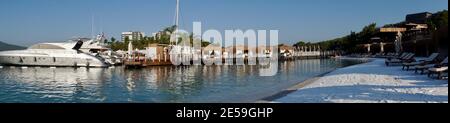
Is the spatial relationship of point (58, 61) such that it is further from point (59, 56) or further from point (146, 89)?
point (146, 89)

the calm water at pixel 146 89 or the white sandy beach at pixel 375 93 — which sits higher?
the white sandy beach at pixel 375 93

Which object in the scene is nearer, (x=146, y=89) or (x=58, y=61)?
(x=146, y=89)

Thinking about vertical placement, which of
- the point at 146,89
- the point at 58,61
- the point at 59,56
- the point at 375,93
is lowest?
the point at 146,89

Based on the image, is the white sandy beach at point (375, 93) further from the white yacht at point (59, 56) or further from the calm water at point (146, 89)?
the white yacht at point (59, 56)

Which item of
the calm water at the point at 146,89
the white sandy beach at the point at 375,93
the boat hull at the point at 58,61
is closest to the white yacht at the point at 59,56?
the boat hull at the point at 58,61

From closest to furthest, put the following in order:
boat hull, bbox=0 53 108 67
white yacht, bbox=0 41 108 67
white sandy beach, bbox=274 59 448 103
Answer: white sandy beach, bbox=274 59 448 103 < white yacht, bbox=0 41 108 67 < boat hull, bbox=0 53 108 67

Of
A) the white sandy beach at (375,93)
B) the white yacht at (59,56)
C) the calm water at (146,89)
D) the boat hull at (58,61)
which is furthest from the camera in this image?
the boat hull at (58,61)

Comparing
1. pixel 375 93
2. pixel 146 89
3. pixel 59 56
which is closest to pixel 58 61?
pixel 59 56

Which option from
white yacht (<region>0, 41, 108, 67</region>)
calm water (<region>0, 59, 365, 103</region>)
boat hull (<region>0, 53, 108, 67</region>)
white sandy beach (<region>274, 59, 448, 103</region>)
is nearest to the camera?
white sandy beach (<region>274, 59, 448, 103</region>)

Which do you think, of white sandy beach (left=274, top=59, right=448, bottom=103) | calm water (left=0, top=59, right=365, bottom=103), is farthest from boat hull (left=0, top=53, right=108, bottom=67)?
white sandy beach (left=274, top=59, right=448, bottom=103)

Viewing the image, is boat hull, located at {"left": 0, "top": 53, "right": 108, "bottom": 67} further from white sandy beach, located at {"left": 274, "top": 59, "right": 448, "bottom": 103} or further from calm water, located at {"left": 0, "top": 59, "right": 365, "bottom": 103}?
white sandy beach, located at {"left": 274, "top": 59, "right": 448, "bottom": 103}
